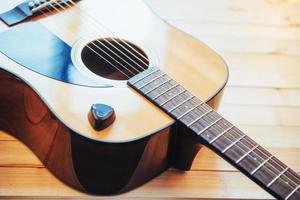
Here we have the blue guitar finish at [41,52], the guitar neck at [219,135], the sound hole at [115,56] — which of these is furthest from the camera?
the sound hole at [115,56]

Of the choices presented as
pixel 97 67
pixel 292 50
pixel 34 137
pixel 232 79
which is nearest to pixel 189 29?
pixel 232 79

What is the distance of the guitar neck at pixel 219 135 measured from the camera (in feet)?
2.47

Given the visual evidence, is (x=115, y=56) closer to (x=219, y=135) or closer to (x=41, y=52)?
(x=41, y=52)

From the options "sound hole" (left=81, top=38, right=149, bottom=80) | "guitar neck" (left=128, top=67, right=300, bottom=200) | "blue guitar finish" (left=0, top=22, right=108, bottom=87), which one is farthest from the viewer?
"sound hole" (left=81, top=38, right=149, bottom=80)

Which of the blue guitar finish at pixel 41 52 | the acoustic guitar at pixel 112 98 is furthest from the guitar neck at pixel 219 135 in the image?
the blue guitar finish at pixel 41 52

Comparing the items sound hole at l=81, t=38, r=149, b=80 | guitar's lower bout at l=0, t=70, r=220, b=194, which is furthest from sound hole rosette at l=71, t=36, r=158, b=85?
guitar's lower bout at l=0, t=70, r=220, b=194

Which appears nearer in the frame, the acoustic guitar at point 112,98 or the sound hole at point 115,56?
the acoustic guitar at point 112,98

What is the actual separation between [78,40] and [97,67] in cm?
9

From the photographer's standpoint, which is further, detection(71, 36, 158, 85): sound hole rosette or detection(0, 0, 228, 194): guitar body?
detection(71, 36, 158, 85): sound hole rosette

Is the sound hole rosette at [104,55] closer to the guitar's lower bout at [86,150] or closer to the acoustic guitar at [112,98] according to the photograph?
the acoustic guitar at [112,98]

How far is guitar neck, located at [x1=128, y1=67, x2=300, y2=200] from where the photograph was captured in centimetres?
75

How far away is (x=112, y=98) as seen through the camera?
2.85 feet

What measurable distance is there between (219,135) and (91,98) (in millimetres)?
270

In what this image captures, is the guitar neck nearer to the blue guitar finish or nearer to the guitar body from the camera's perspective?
the guitar body
